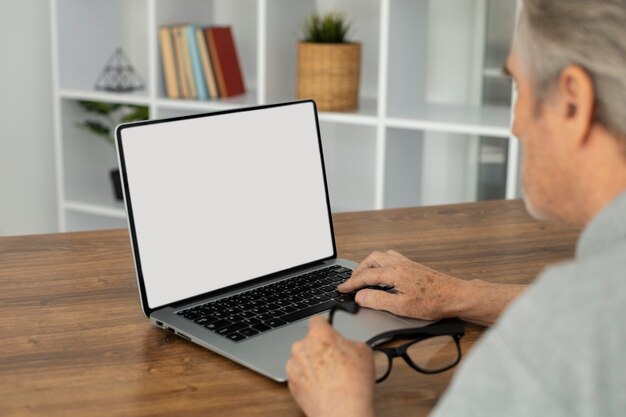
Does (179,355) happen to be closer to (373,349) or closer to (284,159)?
(373,349)

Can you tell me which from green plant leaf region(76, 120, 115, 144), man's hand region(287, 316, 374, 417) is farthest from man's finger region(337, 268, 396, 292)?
green plant leaf region(76, 120, 115, 144)

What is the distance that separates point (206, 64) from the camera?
11.0ft

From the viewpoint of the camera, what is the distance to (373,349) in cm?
106

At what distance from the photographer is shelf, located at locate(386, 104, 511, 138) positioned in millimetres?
2801

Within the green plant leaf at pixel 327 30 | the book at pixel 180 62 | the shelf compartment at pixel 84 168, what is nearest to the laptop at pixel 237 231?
the green plant leaf at pixel 327 30

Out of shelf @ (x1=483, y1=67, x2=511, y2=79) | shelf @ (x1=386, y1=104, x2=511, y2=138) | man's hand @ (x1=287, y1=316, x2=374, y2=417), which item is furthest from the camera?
shelf @ (x1=483, y1=67, x2=511, y2=79)

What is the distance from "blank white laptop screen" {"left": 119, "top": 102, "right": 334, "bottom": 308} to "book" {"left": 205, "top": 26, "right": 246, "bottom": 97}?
1.96 meters

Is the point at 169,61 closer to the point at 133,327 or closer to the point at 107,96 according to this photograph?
the point at 107,96

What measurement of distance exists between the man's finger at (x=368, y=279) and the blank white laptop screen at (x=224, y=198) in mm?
124

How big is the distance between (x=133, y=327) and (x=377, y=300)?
33cm

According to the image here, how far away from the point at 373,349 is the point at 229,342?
0.18 metres

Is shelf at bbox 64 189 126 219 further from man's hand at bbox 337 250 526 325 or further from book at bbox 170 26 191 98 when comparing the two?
man's hand at bbox 337 250 526 325

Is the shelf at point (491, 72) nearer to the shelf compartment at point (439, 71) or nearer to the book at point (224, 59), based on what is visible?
the shelf compartment at point (439, 71)

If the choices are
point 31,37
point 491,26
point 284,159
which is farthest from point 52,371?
point 31,37
